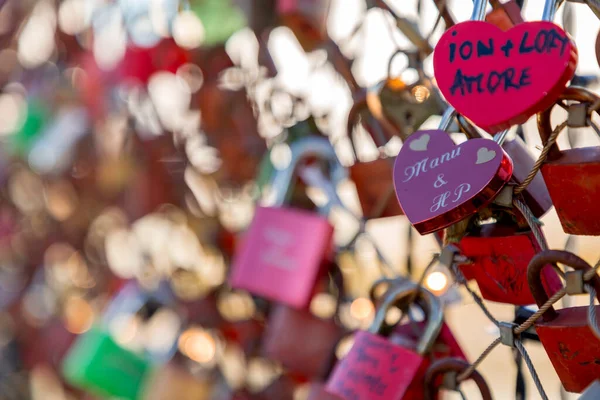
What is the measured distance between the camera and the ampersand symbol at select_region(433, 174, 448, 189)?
43 cm

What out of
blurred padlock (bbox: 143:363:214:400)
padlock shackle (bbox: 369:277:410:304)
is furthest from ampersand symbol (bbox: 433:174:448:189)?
blurred padlock (bbox: 143:363:214:400)

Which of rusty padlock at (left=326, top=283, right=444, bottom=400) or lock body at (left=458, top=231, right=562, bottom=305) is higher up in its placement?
lock body at (left=458, top=231, right=562, bottom=305)

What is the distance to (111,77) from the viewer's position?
1213 mm

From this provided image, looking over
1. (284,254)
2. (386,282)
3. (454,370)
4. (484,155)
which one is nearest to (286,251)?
(284,254)

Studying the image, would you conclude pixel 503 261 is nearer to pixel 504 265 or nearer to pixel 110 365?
pixel 504 265

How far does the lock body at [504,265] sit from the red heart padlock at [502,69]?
0.08 metres

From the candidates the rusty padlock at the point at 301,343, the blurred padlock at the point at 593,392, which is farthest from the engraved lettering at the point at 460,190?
the rusty padlock at the point at 301,343

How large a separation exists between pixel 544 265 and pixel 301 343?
0.33 metres

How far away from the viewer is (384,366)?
1.81 ft

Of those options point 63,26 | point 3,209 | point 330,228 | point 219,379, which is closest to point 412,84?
point 330,228

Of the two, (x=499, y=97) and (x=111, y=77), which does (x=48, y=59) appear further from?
(x=499, y=97)

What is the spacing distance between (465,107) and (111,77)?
880mm

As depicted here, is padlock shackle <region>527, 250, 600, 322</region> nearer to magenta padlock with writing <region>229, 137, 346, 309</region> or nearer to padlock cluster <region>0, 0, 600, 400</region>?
padlock cluster <region>0, 0, 600, 400</region>

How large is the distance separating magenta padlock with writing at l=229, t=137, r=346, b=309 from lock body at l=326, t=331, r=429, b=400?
0.14 meters
